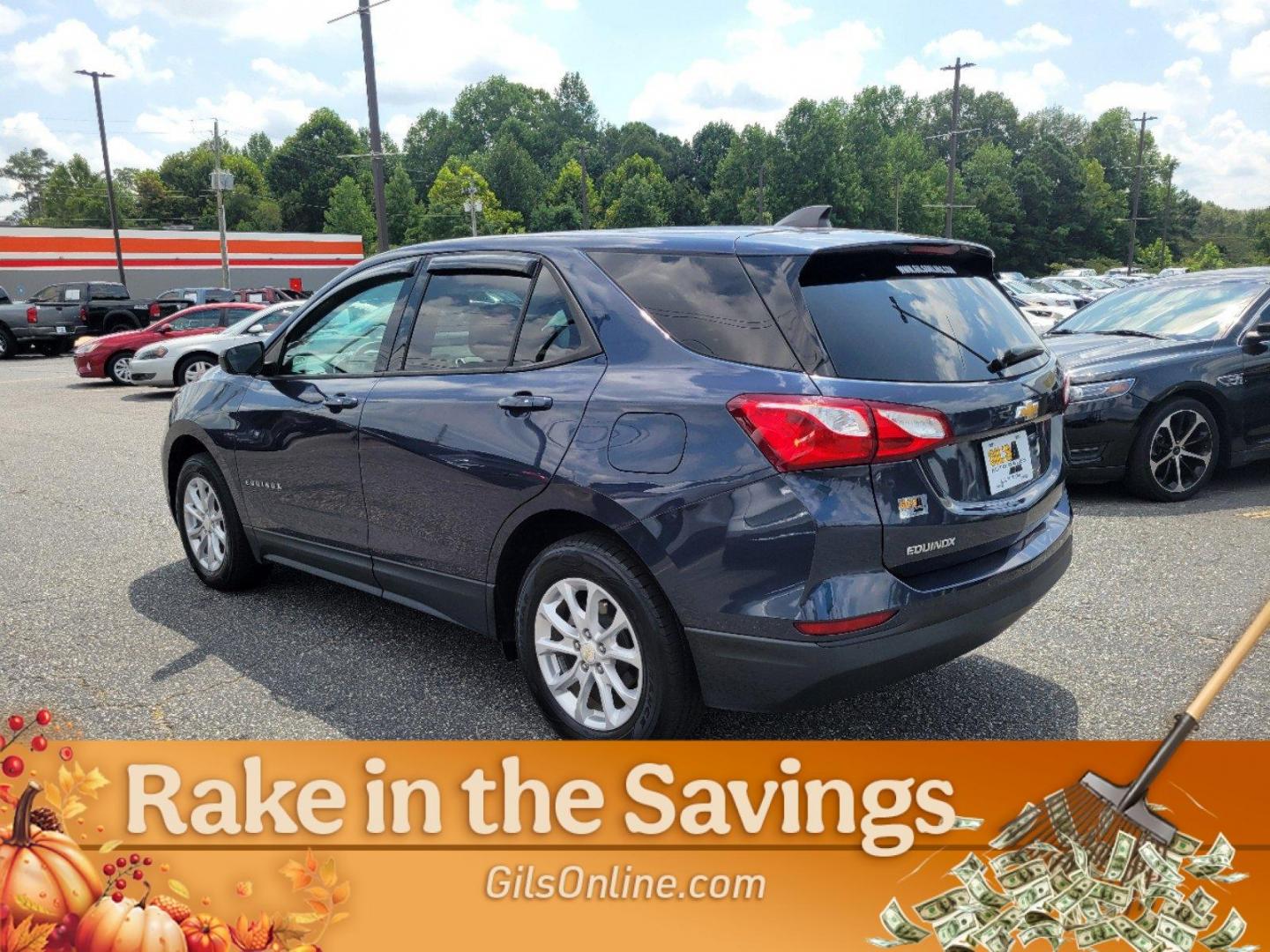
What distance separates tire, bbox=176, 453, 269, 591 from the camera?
4.90 metres

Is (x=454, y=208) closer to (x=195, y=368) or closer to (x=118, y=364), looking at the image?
(x=118, y=364)

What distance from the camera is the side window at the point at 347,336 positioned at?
4.10 metres

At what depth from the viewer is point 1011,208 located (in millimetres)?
97000

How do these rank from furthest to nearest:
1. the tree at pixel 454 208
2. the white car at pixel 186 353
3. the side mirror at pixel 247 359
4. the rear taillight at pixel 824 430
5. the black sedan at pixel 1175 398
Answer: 1. the tree at pixel 454 208
2. the white car at pixel 186 353
3. the black sedan at pixel 1175 398
4. the side mirror at pixel 247 359
5. the rear taillight at pixel 824 430

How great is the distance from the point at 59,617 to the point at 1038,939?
14.2 feet

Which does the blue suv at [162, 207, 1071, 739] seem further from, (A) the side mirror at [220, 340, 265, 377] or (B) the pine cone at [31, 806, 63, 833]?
(B) the pine cone at [31, 806, 63, 833]

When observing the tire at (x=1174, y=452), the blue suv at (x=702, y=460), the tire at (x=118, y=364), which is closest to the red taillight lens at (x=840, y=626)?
the blue suv at (x=702, y=460)

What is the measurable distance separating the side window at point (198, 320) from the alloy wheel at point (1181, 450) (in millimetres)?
14936

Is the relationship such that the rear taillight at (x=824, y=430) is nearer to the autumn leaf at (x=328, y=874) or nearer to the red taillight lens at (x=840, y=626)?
the red taillight lens at (x=840, y=626)

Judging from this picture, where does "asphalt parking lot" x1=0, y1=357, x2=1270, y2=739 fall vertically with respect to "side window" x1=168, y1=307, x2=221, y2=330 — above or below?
below

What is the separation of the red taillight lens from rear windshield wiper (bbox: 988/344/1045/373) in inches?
38.6

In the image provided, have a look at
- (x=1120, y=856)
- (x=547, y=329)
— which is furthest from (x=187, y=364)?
(x=1120, y=856)

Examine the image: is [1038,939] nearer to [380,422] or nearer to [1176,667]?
[1176,667]

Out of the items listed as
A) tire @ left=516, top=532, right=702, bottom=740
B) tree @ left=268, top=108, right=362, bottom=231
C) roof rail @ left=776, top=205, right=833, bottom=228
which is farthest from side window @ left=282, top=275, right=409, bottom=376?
tree @ left=268, top=108, right=362, bottom=231
